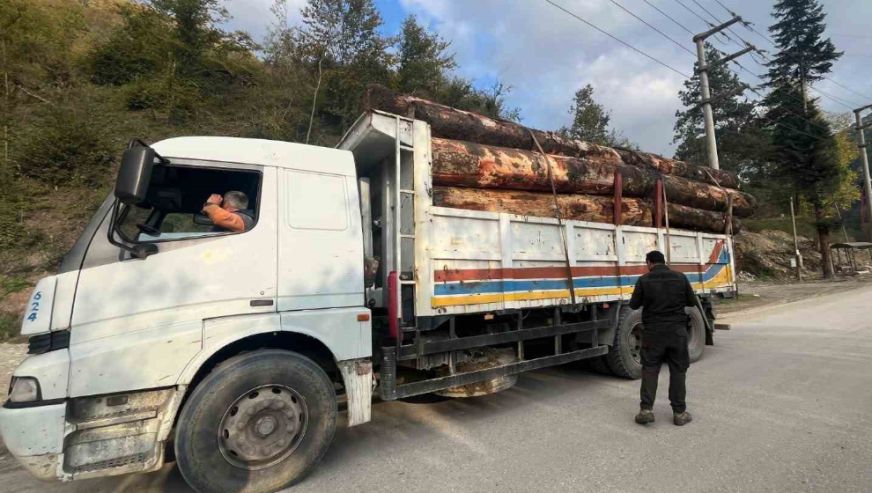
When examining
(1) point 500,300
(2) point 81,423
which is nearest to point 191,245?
(2) point 81,423

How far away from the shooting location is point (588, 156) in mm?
5637

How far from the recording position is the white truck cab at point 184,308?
101 inches

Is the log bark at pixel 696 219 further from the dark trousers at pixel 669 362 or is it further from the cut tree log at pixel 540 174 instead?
the dark trousers at pixel 669 362

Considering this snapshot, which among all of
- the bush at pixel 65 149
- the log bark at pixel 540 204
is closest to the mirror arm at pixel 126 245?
the log bark at pixel 540 204

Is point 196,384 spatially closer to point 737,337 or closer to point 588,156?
point 588,156

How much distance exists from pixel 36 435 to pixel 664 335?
185 inches

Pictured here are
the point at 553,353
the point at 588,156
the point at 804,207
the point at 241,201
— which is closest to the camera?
the point at 241,201

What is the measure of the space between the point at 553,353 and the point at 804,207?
36.0 m

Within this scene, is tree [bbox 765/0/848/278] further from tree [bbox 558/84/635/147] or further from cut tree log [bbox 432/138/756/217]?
cut tree log [bbox 432/138/756/217]

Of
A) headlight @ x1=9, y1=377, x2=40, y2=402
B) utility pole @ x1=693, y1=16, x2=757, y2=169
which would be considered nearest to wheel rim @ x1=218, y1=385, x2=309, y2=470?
headlight @ x1=9, y1=377, x2=40, y2=402

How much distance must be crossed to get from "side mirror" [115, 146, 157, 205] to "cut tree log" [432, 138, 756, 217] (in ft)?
7.21

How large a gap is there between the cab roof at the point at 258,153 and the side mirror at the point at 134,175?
377 millimetres

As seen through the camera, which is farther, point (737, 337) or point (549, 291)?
point (737, 337)

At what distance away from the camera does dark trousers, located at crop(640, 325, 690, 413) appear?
4098mm
